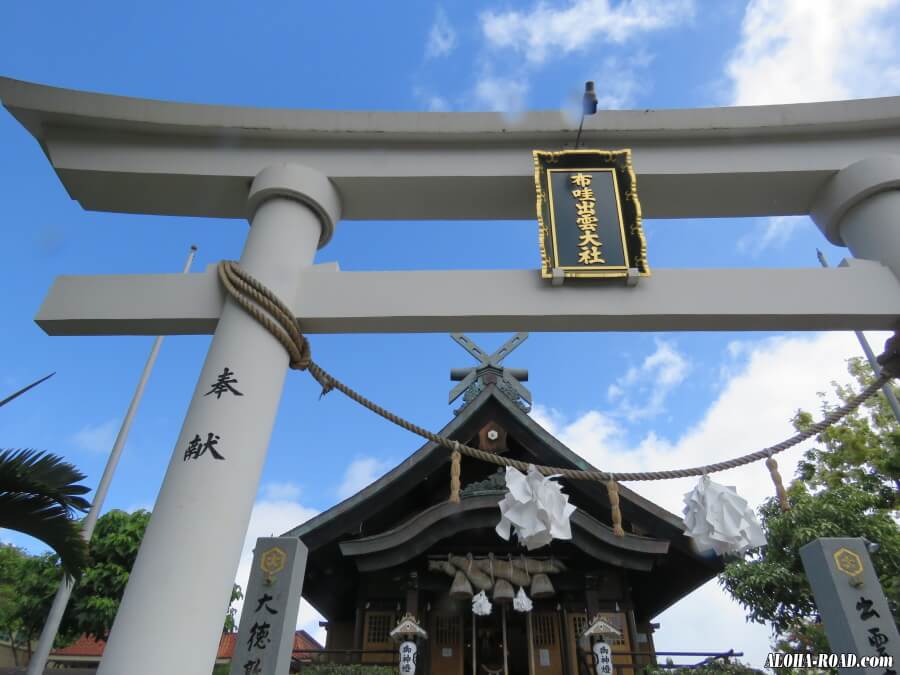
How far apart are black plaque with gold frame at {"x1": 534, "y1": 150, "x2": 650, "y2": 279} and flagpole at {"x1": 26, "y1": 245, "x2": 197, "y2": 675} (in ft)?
24.8

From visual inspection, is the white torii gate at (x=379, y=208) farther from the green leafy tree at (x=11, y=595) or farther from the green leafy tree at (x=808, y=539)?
the green leafy tree at (x=11, y=595)

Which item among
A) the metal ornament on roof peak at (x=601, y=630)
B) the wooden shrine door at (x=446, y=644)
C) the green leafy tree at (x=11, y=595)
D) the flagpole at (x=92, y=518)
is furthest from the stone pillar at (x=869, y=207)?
the green leafy tree at (x=11, y=595)

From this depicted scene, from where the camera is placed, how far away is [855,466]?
14.7m

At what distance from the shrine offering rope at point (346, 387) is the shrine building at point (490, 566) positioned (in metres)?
4.26

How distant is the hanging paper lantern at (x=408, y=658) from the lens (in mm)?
6691

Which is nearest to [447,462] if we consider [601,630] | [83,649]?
[601,630]

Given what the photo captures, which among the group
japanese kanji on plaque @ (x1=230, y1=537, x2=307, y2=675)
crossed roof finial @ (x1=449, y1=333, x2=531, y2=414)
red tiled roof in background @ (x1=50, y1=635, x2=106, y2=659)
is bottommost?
japanese kanji on plaque @ (x1=230, y1=537, x2=307, y2=675)

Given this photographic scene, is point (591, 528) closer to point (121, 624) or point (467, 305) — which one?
point (467, 305)

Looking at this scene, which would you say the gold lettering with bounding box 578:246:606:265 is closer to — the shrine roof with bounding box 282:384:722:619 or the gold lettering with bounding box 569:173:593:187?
the gold lettering with bounding box 569:173:593:187

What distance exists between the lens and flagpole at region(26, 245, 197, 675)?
8227mm

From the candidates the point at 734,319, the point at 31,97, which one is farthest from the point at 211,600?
the point at 31,97

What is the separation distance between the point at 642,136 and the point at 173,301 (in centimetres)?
332

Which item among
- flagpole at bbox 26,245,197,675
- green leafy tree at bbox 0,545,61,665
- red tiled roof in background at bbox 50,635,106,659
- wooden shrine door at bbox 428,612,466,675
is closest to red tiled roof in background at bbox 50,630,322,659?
red tiled roof in background at bbox 50,635,106,659

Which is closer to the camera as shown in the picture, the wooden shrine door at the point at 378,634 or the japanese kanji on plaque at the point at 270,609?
the japanese kanji on plaque at the point at 270,609
